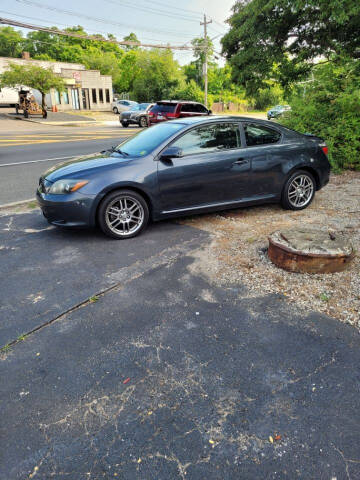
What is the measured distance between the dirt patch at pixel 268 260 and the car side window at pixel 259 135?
3.90 ft

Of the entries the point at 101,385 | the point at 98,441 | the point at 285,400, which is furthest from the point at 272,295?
the point at 98,441

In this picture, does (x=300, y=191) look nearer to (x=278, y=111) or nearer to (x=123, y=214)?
(x=123, y=214)

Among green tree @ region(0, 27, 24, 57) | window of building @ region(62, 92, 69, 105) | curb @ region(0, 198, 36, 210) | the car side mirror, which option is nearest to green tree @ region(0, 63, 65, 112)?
window of building @ region(62, 92, 69, 105)

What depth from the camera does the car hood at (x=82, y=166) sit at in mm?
5020

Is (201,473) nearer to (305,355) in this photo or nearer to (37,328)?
(305,355)

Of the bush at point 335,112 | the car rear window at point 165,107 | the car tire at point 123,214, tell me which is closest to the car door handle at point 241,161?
the car tire at point 123,214

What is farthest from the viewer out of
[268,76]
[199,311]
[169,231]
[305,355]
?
[268,76]

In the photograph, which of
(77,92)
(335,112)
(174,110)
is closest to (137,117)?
(174,110)

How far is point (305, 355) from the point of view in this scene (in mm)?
2822

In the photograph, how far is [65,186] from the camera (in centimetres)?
488

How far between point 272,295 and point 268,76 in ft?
46.7

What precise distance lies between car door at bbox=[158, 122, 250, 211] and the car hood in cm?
70

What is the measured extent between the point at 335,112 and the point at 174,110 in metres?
11.7

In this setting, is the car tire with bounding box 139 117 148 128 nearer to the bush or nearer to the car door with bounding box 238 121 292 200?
the bush
